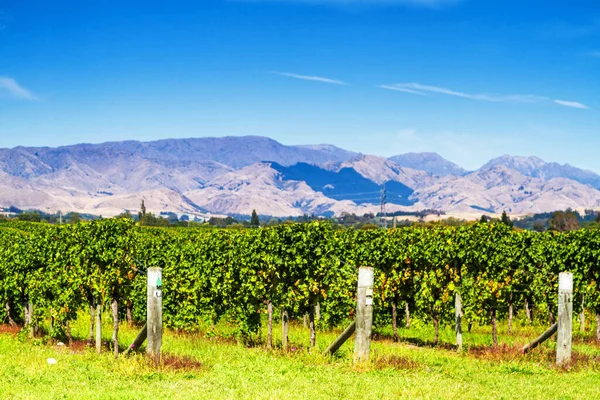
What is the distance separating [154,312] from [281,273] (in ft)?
15.2

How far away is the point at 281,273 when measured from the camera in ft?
56.0

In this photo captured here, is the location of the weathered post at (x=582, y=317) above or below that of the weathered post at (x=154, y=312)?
below

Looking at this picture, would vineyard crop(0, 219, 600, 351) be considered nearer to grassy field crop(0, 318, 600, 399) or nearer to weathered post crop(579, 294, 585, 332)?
weathered post crop(579, 294, 585, 332)

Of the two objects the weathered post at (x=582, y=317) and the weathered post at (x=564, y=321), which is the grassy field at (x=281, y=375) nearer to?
the weathered post at (x=564, y=321)

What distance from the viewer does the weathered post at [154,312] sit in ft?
43.1

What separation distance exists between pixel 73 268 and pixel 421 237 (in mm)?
11909

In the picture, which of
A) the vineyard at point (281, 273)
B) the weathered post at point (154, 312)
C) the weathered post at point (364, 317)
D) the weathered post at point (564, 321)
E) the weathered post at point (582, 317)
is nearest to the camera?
the weathered post at point (154, 312)

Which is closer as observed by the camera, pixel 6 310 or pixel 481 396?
pixel 481 396

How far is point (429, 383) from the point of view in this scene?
470 inches

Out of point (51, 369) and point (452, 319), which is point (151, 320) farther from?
point (452, 319)

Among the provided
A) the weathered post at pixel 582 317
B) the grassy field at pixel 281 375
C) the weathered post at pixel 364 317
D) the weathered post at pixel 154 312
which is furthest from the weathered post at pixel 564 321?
the weathered post at pixel 154 312

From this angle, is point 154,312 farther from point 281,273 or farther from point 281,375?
point 281,273

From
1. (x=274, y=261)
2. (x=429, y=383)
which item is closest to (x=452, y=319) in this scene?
(x=274, y=261)

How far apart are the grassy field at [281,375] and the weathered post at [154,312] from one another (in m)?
0.30
